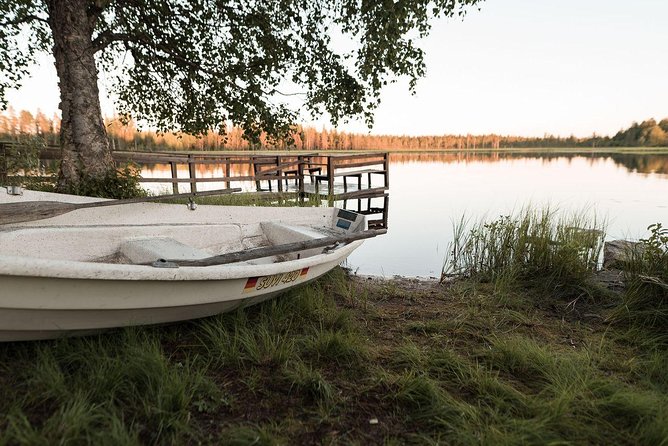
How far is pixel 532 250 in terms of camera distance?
196 inches

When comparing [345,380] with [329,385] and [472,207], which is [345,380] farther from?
[472,207]

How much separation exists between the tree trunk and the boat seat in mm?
3360

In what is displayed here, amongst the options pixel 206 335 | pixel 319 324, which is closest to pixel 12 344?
pixel 206 335

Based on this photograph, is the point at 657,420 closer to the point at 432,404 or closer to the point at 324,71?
the point at 432,404

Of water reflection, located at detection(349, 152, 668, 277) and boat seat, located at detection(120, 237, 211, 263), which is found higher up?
boat seat, located at detection(120, 237, 211, 263)

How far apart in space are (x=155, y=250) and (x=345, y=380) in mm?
2026

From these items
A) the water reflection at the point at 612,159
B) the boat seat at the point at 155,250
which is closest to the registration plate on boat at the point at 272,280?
the boat seat at the point at 155,250

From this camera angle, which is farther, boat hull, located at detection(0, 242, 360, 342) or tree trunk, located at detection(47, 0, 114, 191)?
tree trunk, located at detection(47, 0, 114, 191)

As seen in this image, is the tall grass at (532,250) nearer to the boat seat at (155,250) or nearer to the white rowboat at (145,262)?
the white rowboat at (145,262)

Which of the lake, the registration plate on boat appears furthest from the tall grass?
the registration plate on boat

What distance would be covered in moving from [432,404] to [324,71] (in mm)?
6938

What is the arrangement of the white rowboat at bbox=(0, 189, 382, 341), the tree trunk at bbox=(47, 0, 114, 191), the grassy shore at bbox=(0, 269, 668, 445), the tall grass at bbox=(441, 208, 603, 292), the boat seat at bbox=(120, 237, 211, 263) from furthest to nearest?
the tree trunk at bbox=(47, 0, 114, 191), the tall grass at bbox=(441, 208, 603, 292), the boat seat at bbox=(120, 237, 211, 263), the white rowboat at bbox=(0, 189, 382, 341), the grassy shore at bbox=(0, 269, 668, 445)

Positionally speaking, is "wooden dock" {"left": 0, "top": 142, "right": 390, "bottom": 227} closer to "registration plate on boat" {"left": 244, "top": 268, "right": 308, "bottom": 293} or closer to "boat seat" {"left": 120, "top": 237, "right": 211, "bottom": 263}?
"boat seat" {"left": 120, "top": 237, "right": 211, "bottom": 263}

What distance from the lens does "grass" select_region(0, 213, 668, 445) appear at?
1.92 metres
